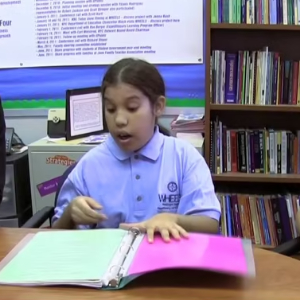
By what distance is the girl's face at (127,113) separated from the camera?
3.59 ft

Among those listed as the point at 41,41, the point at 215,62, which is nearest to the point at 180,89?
the point at 215,62

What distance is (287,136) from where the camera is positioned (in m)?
2.19

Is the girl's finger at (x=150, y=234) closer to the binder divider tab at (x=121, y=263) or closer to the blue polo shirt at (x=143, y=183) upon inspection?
the binder divider tab at (x=121, y=263)

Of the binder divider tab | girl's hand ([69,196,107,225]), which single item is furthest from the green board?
the binder divider tab

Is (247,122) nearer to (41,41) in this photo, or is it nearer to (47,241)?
(41,41)

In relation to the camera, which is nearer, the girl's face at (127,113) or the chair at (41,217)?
the girl's face at (127,113)

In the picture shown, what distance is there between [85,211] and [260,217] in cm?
→ 144

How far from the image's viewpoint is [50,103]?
2.55 metres

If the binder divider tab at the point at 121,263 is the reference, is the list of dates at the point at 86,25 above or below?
above

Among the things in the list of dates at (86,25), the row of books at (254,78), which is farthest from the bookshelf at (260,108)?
the list of dates at (86,25)

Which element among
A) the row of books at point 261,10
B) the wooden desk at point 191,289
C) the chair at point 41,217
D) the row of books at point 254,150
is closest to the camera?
the wooden desk at point 191,289

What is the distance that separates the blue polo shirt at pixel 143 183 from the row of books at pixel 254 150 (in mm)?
989

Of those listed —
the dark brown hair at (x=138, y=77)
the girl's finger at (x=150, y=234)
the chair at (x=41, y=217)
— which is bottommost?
the chair at (x=41, y=217)

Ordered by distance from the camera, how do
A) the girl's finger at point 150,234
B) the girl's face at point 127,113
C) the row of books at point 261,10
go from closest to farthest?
the girl's finger at point 150,234
the girl's face at point 127,113
the row of books at point 261,10
